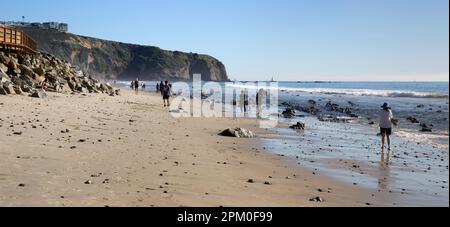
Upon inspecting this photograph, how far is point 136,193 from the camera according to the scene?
24.6 ft

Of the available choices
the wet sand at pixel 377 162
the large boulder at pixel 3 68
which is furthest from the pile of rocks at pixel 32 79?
the wet sand at pixel 377 162

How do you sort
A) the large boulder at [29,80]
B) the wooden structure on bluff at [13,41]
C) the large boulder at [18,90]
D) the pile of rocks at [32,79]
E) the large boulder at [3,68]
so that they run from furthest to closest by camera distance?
1. the wooden structure on bluff at [13,41]
2. the large boulder at [29,80]
3. the large boulder at [3,68]
4. the pile of rocks at [32,79]
5. the large boulder at [18,90]

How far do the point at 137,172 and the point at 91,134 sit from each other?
5.20 metres

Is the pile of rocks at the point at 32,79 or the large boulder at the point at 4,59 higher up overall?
the large boulder at the point at 4,59

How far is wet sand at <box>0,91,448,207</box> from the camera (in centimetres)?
734

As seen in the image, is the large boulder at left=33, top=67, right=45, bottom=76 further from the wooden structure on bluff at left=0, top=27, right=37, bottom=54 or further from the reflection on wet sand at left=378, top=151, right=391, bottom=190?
the reflection on wet sand at left=378, top=151, right=391, bottom=190

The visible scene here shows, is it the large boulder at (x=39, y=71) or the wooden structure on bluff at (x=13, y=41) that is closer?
the large boulder at (x=39, y=71)

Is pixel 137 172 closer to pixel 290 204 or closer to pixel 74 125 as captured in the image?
pixel 290 204

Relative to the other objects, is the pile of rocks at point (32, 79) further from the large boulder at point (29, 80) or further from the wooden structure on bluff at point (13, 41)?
the wooden structure on bluff at point (13, 41)

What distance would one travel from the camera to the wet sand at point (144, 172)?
24.1ft

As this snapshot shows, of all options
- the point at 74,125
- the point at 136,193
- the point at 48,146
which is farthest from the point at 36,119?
the point at 136,193

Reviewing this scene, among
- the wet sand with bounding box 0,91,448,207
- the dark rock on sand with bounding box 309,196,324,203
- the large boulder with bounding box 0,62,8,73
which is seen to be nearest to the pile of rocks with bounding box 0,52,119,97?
the large boulder with bounding box 0,62,8,73

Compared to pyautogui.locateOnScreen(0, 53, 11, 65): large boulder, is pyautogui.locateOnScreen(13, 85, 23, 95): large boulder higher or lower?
lower

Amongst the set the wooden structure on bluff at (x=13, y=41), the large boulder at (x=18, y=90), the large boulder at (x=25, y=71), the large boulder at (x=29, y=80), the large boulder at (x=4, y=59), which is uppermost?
the wooden structure on bluff at (x=13, y=41)
